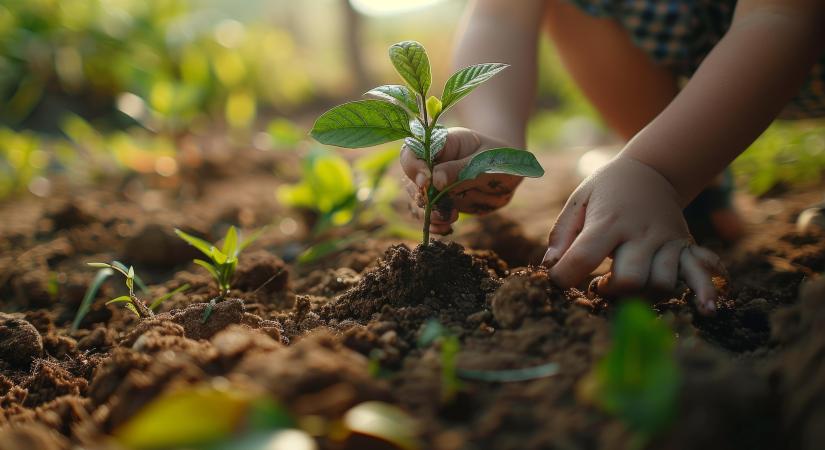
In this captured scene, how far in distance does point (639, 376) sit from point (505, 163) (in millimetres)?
525

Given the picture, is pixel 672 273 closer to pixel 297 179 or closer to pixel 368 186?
pixel 368 186

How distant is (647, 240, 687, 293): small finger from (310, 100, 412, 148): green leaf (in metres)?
0.46

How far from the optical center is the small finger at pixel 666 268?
3.44 feet

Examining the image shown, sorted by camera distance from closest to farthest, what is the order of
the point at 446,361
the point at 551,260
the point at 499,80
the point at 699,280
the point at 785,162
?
the point at 446,361
the point at 699,280
the point at 551,260
the point at 499,80
the point at 785,162

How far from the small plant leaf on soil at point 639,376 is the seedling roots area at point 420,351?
3 centimetres

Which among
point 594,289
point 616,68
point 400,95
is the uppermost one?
point 400,95

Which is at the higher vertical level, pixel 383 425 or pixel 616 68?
pixel 616 68

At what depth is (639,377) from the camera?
620 mm

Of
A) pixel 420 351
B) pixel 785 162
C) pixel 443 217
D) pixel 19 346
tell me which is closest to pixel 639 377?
pixel 420 351

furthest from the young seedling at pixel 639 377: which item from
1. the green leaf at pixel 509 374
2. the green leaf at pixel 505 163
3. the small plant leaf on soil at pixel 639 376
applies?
the green leaf at pixel 505 163

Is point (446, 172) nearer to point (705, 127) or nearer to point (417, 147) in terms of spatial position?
point (417, 147)

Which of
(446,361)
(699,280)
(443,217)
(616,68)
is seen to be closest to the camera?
(446,361)

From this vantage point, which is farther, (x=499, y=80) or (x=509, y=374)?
(x=499, y=80)

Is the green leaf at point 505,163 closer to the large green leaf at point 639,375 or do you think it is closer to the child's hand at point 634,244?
the child's hand at point 634,244
